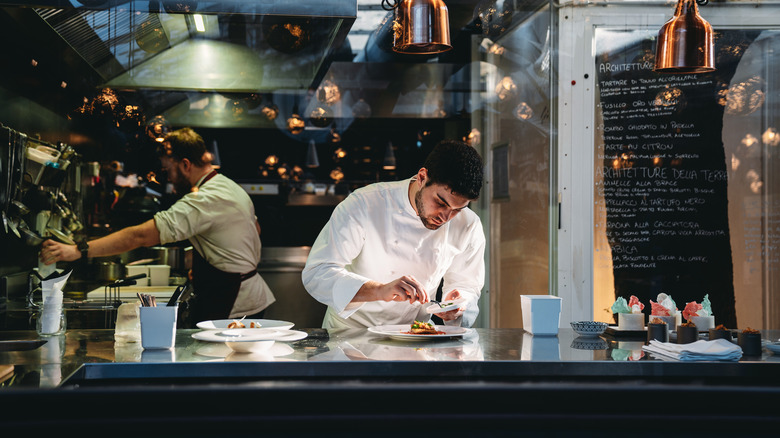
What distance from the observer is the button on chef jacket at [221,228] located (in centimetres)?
403

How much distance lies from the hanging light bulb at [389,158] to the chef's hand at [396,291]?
12.2ft

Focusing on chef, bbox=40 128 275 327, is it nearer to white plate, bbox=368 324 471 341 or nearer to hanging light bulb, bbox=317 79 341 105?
hanging light bulb, bbox=317 79 341 105

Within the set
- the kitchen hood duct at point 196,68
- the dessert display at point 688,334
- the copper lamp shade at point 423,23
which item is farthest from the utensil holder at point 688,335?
the kitchen hood duct at point 196,68

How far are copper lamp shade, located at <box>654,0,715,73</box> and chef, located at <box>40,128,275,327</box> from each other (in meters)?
2.66

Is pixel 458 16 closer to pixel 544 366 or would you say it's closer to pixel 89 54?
pixel 89 54

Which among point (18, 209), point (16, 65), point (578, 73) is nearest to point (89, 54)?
point (16, 65)

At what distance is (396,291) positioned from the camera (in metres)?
2.28

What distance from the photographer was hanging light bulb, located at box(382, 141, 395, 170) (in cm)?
601

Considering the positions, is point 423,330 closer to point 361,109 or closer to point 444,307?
point 444,307

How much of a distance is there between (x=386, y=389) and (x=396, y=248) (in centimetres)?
123

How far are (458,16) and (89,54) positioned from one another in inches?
99.7

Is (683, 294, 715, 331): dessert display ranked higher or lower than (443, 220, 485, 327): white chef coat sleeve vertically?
lower

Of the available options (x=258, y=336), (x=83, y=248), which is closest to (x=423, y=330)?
(x=258, y=336)

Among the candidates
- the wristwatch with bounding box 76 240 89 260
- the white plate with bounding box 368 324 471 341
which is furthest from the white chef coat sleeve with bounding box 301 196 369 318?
the wristwatch with bounding box 76 240 89 260
